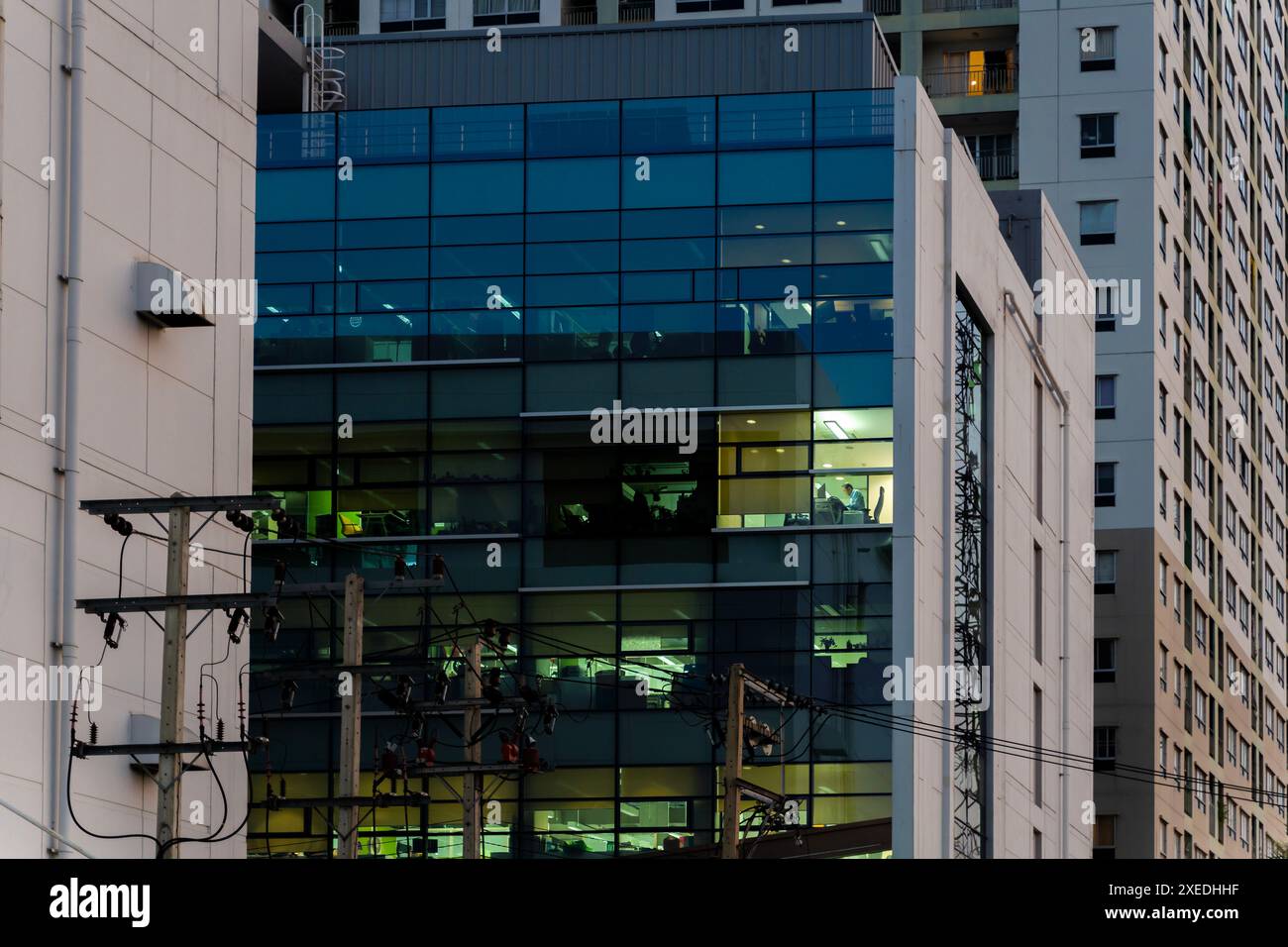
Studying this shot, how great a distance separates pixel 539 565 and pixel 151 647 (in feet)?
97.1

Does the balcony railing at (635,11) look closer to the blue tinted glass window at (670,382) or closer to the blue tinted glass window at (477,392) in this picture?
the blue tinted glass window at (477,392)

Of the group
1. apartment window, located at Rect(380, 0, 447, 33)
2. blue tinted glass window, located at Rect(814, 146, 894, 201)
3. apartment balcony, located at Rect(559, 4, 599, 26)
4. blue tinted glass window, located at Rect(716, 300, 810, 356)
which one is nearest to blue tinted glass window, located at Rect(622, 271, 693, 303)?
blue tinted glass window, located at Rect(716, 300, 810, 356)

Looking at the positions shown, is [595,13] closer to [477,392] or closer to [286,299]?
[286,299]

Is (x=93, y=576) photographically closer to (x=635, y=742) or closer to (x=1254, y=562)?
(x=635, y=742)

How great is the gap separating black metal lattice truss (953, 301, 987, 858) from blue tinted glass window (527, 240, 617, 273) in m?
9.04

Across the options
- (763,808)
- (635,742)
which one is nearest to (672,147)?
(635,742)

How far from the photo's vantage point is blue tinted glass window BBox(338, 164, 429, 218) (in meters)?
58.9

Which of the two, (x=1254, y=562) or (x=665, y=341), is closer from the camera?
(x=665, y=341)

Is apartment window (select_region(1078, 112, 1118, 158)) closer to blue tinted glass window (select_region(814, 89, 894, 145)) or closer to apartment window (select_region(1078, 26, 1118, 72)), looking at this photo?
apartment window (select_region(1078, 26, 1118, 72))

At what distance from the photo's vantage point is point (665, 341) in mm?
56688

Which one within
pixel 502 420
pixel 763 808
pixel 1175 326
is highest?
pixel 1175 326

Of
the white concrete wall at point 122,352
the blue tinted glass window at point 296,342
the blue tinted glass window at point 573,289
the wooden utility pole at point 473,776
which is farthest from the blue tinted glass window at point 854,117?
the white concrete wall at point 122,352

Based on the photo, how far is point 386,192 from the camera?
2325 inches

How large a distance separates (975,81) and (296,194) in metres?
39.7
